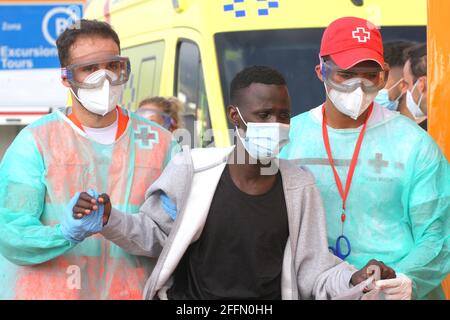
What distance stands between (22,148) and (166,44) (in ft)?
10.4

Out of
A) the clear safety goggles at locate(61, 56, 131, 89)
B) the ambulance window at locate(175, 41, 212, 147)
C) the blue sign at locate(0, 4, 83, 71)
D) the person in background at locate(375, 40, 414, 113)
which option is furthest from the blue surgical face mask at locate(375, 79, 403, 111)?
the blue sign at locate(0, 4, 83, 71)

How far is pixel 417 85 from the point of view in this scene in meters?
6.73

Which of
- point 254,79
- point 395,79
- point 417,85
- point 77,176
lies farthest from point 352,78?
point 395,79

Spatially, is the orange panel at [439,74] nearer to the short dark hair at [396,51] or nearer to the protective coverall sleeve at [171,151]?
the protective coverall sleeve at [171,151]

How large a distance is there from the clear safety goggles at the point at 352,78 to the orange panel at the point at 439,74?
1.27ft

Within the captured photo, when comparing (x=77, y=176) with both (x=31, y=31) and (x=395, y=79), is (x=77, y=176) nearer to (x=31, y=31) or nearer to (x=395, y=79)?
(x=395, y=79)

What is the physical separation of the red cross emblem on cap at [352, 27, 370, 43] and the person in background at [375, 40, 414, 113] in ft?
7.82

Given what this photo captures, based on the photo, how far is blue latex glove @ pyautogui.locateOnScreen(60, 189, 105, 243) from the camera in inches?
144

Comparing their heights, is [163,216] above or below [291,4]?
below

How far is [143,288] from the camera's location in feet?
13.3

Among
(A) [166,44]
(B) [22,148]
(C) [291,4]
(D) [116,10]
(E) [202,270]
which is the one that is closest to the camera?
(E) [202,270]

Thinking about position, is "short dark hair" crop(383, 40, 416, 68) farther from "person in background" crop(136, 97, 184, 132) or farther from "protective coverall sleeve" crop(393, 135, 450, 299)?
"protective coverall sleeve" crop(393, 135, 450, 299)
